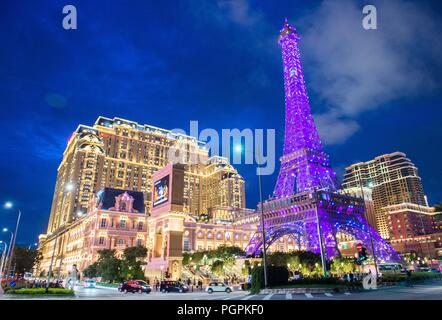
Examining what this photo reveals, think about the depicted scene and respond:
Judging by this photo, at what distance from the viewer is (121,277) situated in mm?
56094

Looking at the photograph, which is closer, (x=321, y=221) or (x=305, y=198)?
(x=321, y=221)

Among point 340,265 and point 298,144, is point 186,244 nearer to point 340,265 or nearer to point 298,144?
point 298,144

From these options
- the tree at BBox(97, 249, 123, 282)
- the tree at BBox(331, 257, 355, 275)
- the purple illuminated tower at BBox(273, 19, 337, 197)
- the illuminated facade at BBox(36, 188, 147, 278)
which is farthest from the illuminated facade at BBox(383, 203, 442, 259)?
the tree at BBox(97, 249, 123, 282)

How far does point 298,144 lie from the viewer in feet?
268

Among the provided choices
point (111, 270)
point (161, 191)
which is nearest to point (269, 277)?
point (111, 270)

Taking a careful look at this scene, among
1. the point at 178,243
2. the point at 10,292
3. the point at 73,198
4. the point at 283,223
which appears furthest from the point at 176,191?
the point at 73,198

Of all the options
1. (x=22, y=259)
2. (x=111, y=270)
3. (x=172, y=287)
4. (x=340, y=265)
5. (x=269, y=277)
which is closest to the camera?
(x=269, y=277)

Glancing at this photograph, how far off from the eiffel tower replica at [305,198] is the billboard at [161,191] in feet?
82.5

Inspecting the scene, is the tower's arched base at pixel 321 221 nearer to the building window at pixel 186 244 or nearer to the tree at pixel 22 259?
the building window at pixel 186 244

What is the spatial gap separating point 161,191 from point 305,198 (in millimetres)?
31353

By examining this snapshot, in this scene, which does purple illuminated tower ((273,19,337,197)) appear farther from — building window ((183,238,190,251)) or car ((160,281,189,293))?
car ((160,281,189,293))

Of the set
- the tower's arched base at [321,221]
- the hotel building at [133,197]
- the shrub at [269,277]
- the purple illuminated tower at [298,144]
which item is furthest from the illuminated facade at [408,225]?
the shrub at [269,277]
